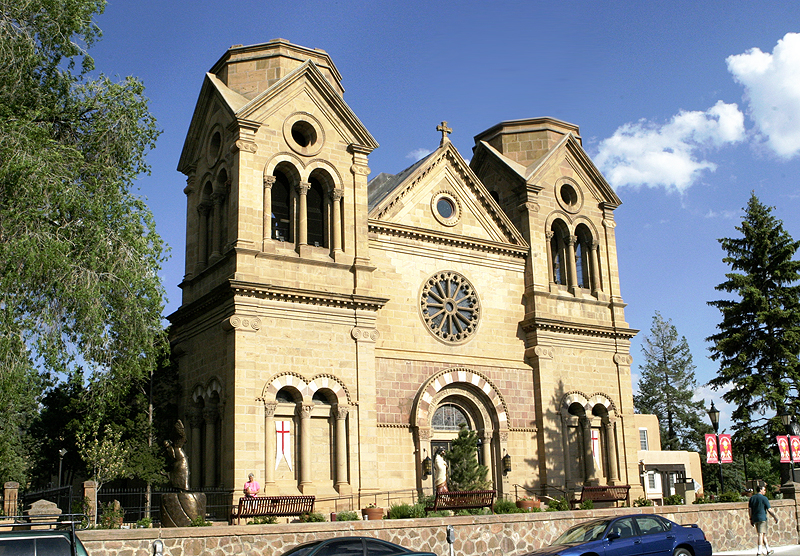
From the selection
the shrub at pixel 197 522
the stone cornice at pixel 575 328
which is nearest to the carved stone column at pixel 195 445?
the shrub at pixel 197 522


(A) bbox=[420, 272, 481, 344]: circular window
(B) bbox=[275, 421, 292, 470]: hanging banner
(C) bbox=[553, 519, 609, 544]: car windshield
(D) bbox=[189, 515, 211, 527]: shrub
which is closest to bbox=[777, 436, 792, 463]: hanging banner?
(A) bbox=[420, 272, 481, 344]: circular window

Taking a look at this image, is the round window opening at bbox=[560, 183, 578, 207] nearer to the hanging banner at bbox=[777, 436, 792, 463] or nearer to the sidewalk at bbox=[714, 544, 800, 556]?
the hanging banner at bbox=[777, 436, 792, 463]

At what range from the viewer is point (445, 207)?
115 ft

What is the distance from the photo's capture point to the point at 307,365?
29.0 m

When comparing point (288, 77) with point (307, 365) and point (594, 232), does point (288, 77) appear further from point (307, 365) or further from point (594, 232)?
point (594, 232)

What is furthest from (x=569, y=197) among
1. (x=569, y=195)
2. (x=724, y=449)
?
(x=724, y=449)

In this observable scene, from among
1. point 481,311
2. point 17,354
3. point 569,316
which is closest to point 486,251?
point 481,311

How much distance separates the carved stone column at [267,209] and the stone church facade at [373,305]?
0.06 metres

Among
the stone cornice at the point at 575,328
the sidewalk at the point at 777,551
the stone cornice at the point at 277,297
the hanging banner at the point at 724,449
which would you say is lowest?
the sidewalk at the point at 777,551

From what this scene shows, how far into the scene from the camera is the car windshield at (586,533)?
18641 mm

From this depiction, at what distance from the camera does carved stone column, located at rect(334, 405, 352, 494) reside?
28328mm

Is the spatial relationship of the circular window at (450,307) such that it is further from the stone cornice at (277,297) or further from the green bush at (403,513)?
the green bush at (403,513)

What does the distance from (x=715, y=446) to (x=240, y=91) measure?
21914 mm

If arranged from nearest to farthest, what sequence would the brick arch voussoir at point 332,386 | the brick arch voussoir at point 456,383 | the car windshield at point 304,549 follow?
the car windshield at point 304,549
the brick arch voussoir at point 332,386
the brick arch voussoir at point 456,383
